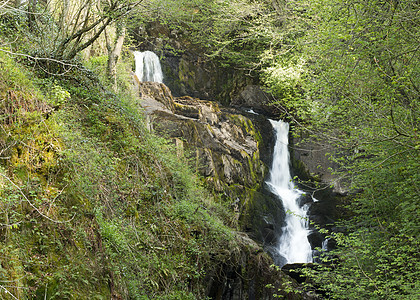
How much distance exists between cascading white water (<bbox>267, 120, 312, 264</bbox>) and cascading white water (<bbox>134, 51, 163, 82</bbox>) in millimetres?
7821

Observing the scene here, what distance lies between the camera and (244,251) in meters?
8.58

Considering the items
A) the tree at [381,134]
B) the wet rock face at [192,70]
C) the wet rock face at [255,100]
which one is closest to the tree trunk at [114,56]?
the tree at [381,134]

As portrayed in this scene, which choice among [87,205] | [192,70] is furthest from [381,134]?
[192,70]

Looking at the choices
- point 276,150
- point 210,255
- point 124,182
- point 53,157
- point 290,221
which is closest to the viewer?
point 53,157

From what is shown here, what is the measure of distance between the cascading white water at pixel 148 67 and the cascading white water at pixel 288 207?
782 cm

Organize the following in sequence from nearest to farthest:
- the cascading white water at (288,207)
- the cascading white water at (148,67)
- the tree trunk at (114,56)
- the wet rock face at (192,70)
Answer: the tree trunk at (114,56) < the cascading white water at (288,207) < the cascading white water at (148,67) < the wet rock face at (192,70)

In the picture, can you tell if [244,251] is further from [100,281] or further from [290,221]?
[290,221]

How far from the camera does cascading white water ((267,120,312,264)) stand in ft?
45.9

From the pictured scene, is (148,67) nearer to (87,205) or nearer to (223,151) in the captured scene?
(223,151)

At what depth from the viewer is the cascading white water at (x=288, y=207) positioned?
13984 mm

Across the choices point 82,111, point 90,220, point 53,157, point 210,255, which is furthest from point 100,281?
point 210,255

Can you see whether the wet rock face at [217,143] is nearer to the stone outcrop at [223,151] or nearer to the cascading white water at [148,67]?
the stone outcrop at [223,151]

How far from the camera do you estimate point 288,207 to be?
1594 centimetres

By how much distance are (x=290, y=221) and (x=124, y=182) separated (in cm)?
1103
